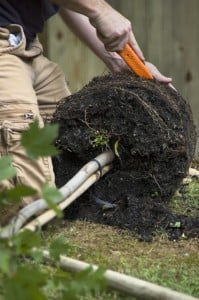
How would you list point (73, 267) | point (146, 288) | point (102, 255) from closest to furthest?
point (146, 288), point (73, 267), point (102, 255)

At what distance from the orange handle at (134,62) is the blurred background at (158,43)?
131cm

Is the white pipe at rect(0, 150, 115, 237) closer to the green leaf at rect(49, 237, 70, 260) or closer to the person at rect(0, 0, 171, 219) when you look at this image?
the person at rect(0, 0, 171, 219)

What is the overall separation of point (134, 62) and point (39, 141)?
222 cm

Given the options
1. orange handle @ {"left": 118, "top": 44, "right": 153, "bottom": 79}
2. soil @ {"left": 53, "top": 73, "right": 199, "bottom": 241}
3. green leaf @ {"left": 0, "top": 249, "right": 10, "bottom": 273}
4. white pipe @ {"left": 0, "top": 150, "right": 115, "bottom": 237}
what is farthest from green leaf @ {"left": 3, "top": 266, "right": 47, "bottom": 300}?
orange handle @ {"left": 118, "top": 44, "right": 153, "bottom": 79}

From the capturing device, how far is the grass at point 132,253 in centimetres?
249

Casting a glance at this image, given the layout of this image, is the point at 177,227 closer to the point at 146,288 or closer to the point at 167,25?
the point at 146,288

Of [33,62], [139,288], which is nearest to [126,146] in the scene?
[33,62]

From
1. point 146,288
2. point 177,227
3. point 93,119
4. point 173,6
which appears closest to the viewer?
point 146,288

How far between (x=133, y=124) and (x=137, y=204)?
34 centimetres

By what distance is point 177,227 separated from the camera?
301 centimetres

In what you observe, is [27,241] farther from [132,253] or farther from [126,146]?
[126,146]

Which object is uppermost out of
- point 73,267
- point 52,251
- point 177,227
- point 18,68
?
point 52,251

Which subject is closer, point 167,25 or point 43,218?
point 43,218

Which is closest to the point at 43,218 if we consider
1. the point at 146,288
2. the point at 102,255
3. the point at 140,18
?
the point at 102,255
